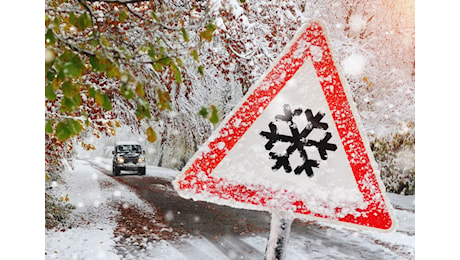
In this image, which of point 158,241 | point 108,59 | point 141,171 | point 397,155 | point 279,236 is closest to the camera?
point 108,59

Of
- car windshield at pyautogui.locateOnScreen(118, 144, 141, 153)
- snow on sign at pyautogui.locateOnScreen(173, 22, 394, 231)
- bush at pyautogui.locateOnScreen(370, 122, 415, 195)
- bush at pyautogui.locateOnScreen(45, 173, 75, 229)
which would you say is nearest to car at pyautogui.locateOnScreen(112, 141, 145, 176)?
car windshield at pyautogui.locateOnScreen(118, 144, 141, 153)

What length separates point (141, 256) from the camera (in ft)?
8.21

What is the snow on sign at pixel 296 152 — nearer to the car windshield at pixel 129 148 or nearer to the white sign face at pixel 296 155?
the white sign face at pixel 296 155

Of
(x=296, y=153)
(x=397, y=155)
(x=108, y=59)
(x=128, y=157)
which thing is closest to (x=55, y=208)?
(x=128, y=157)

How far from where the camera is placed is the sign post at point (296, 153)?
1.05 metres

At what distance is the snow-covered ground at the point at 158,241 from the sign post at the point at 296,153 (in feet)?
4.54

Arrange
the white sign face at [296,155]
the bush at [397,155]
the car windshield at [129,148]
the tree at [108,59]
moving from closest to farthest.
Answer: the tree at [108,59] → the white sign face at [296,155] → the car windshield at [129,148] → the bush at [397,155]

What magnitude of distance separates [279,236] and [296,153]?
0.28 m

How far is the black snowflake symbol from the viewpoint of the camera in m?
1.09

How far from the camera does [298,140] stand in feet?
3.64

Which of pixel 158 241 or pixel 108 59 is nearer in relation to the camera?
pixel 108 59

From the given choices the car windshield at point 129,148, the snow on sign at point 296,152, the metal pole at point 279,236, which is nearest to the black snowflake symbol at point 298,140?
the snow on sign at point 296,152

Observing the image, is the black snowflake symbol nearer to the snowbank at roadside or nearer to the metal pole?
the metal pole

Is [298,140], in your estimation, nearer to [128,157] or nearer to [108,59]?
[108,59]
